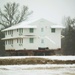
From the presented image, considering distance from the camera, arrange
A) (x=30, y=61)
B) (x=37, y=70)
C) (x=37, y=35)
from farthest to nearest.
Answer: (x=37, y=35)
(x=30, y=61)
(x=37, y=70)

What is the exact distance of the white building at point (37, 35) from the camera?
68938 mm

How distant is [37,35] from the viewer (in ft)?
228

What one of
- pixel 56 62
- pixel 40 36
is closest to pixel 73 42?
pixel 40 36

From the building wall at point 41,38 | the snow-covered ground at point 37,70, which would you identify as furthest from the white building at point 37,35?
the snow-covered ground at point 37,70

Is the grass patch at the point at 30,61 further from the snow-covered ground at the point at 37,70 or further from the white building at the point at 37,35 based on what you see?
the white building at the point at 37,35

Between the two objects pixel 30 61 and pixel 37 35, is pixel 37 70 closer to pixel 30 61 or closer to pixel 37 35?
pixel 30 61

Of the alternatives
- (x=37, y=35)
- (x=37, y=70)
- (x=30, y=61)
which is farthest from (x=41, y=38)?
(x=37, y=70)

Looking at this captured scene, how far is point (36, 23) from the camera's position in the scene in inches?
2756

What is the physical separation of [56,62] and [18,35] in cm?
3406

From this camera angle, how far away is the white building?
68938 mm

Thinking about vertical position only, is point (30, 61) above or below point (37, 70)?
above

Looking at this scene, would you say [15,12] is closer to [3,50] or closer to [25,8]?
[25,8]

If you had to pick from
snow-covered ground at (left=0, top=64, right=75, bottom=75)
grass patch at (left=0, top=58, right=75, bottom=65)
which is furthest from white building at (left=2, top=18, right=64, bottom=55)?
snow-covered ground at (left=0, top=64, right=75, bottom=75)

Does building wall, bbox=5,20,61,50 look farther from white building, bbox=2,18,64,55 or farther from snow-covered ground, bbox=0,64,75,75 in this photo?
snow-covered ground, bbox=0,64,75,75
